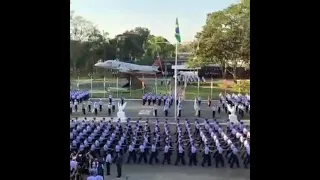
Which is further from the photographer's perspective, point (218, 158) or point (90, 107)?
point (90, 107)

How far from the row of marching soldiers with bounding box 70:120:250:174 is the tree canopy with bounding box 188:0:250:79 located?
8972mm

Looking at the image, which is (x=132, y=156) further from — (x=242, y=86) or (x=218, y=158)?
(x=242, y=86)

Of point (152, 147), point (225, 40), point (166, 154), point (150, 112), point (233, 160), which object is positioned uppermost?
point (225, 40)

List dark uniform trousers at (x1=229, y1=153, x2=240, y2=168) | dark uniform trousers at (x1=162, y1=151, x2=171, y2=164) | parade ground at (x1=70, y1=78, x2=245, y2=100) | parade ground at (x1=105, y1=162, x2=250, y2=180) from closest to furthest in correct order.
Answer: parade ground at (x1=105, y1=162, x2=250, y2=180) → dark uniform trousers at (x1=229, y1=153, x2=240, y2=168) → dark uniform trousers at (x1=162, y1=151, x2=171, y2=164) → parade ground at (x1=70, y1=78, x2=245, y2=100)

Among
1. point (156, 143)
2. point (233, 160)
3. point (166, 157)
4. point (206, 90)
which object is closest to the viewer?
point (233, 160)

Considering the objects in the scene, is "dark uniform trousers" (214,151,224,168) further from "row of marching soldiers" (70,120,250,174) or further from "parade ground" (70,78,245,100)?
"parade ground" (70,78,245,100)

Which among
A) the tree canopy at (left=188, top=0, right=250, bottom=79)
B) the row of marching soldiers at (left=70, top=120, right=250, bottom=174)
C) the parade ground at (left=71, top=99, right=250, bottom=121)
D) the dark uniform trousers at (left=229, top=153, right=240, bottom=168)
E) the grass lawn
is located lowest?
the dark uniform trousers at (left=229, top=153, right=240, bottom=168)

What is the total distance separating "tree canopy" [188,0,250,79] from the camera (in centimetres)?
1930

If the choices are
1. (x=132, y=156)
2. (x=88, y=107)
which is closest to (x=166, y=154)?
(x=132, y=156)

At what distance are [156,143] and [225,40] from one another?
1128 centimetres

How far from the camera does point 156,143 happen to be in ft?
30.2

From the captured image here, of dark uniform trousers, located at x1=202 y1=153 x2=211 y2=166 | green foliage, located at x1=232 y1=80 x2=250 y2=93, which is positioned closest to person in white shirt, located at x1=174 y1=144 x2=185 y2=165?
dark uniform trousers, located at x1=202 y1=153 x2=211 y2=166
